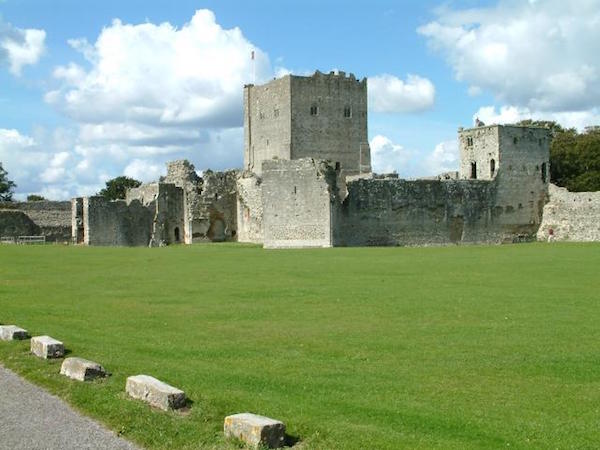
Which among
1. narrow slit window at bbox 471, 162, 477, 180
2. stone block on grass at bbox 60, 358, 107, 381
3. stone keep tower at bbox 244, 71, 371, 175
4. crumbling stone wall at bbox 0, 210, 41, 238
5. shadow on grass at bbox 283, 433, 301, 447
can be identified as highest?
stone keep tower at bbox 244, 71, 371, 175

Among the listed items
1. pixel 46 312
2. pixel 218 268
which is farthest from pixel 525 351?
pixel 218 268

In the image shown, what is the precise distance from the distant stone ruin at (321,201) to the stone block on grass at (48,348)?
30781 millimetres

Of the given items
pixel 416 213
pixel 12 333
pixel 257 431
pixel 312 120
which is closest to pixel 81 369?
pixel 12 333

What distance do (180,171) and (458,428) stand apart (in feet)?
151

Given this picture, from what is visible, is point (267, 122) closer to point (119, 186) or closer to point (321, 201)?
point (321, 201)

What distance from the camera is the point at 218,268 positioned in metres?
24.2

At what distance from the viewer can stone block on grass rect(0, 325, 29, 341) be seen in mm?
11102

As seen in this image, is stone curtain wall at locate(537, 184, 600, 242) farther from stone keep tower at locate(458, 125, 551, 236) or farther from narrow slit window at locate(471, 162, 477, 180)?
narrow slit window at locate(471, 162, 477, 180)

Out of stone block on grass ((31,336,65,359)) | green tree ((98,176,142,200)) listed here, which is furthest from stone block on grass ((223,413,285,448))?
green tree ((98,176,142,200))

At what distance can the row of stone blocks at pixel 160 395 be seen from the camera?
20.9ft

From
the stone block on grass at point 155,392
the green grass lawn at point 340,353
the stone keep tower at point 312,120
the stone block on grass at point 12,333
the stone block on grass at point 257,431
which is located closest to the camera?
the stone block on grass at point 257,431

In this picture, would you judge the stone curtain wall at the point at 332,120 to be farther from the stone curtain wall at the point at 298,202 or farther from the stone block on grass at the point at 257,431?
the stone block on grass at the point at 257,431

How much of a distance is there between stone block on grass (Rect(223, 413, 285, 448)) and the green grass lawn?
155mm

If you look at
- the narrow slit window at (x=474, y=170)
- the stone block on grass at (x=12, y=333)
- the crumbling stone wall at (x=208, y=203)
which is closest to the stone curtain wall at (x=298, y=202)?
the crumbling stone wall at (x=208, y=203)
